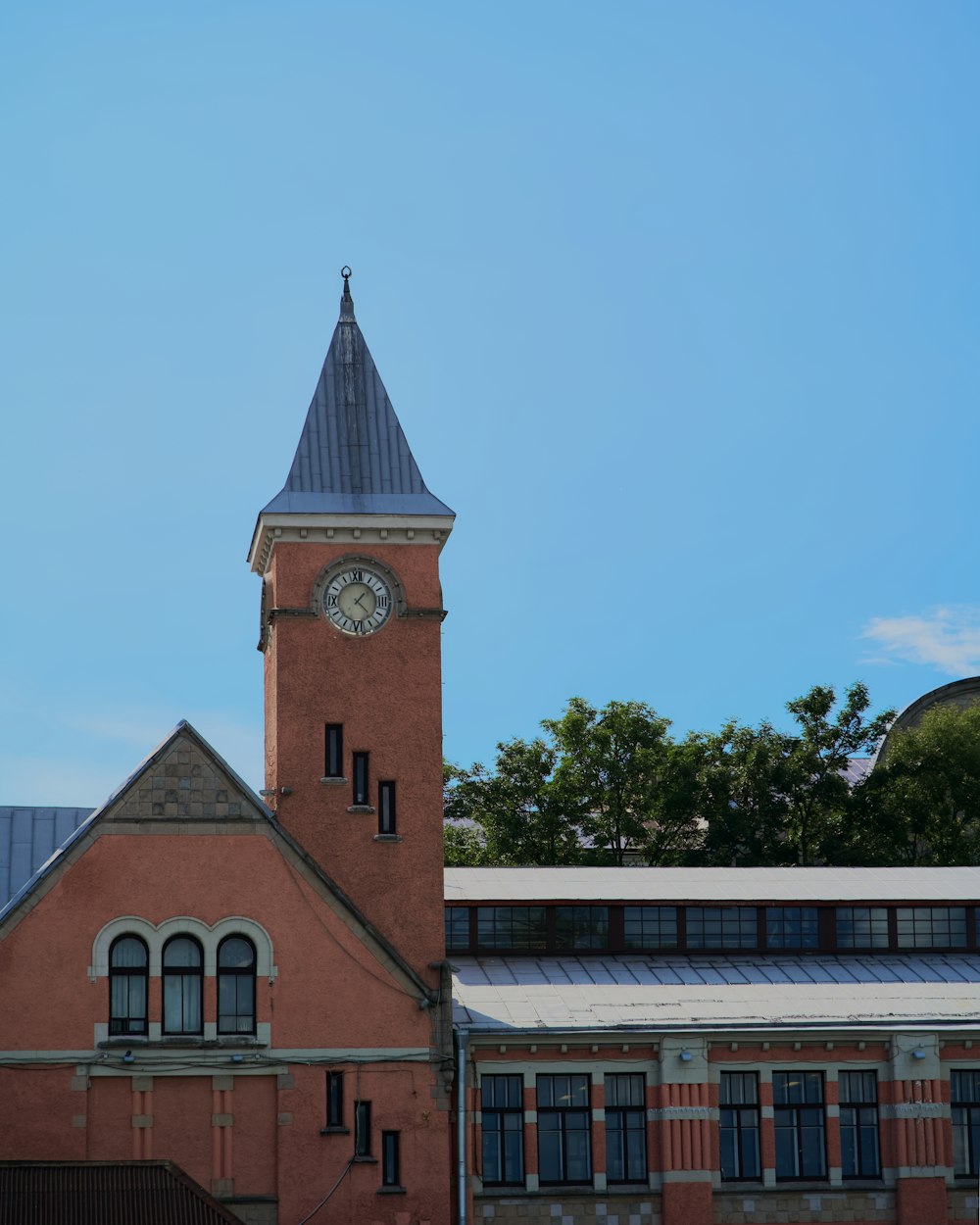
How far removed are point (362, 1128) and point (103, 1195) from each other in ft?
20.6

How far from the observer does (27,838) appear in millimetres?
48281

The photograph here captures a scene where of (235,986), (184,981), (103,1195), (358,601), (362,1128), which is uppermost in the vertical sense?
(358,601)

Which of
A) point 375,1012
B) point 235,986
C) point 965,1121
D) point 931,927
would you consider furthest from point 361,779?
point 965,1121

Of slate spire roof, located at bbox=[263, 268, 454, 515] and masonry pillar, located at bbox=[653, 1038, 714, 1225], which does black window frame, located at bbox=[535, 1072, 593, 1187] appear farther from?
slate spire roof, located at bbox=[263, 268, 454, 515]

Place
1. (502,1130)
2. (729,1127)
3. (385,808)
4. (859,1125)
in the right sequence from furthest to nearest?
(385,808), (859,1125), (729,1127), (502,1130)

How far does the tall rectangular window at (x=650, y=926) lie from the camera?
159 feet

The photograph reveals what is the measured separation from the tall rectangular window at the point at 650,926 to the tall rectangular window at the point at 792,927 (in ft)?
7.96

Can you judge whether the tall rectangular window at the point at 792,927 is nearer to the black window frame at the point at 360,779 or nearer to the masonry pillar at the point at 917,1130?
the masonry pillar at the point at 917,1130

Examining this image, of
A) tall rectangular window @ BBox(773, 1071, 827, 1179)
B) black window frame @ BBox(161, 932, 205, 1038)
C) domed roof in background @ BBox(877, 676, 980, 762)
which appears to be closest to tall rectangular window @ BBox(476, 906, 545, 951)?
tall rectangular window @ BBox(773, 1071, 827, 1179)

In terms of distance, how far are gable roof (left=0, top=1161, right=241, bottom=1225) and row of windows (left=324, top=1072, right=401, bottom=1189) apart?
4048 mm

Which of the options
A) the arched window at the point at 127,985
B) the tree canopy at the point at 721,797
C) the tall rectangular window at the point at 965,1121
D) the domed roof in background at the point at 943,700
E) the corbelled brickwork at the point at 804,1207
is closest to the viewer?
the arched window at the point at 127,985

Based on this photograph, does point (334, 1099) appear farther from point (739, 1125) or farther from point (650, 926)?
point (650, 926)

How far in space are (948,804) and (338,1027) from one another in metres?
33.3

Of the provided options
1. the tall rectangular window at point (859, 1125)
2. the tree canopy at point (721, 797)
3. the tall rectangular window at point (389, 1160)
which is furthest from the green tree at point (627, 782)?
the tall rectangular window at point (389, 1160)
